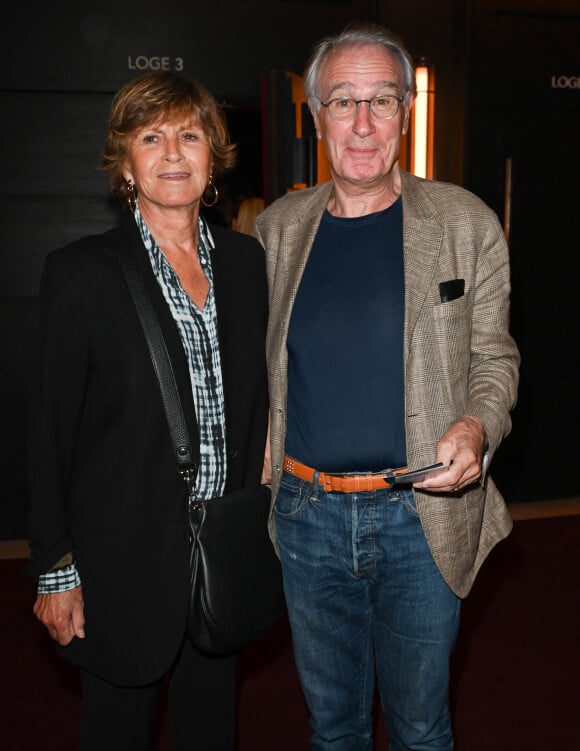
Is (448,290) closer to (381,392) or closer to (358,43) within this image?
(381,392)

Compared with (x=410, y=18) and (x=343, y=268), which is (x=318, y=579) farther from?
(x=410, y=18)

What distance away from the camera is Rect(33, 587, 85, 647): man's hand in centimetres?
168

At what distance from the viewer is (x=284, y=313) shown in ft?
5.91

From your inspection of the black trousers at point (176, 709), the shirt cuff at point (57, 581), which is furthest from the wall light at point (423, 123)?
the shirt cuff at point (57, 581)

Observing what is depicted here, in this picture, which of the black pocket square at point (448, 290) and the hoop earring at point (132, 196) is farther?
the hoop earring at point (132, 196)

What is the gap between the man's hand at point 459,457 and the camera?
4.74ft

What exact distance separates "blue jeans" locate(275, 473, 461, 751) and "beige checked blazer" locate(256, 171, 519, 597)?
0.06m

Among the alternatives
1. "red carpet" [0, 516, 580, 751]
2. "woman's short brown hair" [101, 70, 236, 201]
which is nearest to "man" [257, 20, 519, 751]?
"woman's short brown hair" [101, 70, 236, 201]

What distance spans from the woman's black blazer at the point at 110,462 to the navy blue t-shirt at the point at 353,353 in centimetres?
19

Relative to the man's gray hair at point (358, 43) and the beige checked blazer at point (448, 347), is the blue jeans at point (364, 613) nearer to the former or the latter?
the beige checked blazer at point (448, 347)

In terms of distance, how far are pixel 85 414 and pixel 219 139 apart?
0.72m

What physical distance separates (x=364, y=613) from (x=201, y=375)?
0.68 metres

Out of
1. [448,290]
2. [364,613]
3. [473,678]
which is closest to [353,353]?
[448,290]

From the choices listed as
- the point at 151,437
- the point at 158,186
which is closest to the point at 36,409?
the point at 151,437
